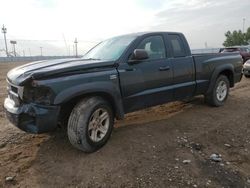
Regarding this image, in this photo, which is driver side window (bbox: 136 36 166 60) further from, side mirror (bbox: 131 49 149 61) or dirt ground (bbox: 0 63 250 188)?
dirt ground (bbox: 0 63 250 188)

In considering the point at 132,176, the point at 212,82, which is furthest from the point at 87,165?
the point at 212,82

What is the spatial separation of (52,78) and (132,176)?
5.77ft

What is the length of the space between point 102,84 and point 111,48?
1242 mm

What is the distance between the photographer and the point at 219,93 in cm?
739

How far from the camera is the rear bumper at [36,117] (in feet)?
→ 12.9

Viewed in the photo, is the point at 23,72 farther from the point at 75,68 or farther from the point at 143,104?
the point at 143,104

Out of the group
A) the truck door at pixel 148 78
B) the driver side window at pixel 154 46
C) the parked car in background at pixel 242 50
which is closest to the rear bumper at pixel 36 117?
the truck door at pixel 148 78

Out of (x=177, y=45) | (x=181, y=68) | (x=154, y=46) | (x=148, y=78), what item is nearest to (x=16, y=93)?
(x=148, y=78)

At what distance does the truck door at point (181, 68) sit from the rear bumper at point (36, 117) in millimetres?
2754

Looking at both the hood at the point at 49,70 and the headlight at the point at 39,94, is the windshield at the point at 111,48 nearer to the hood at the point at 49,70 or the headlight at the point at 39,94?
the hood at the point at 49,70

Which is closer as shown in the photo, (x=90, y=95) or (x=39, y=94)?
(x=39, y=94)

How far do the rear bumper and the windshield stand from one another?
5.21ft

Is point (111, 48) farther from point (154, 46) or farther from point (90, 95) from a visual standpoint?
point (90, 95)

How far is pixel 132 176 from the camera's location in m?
3.81
